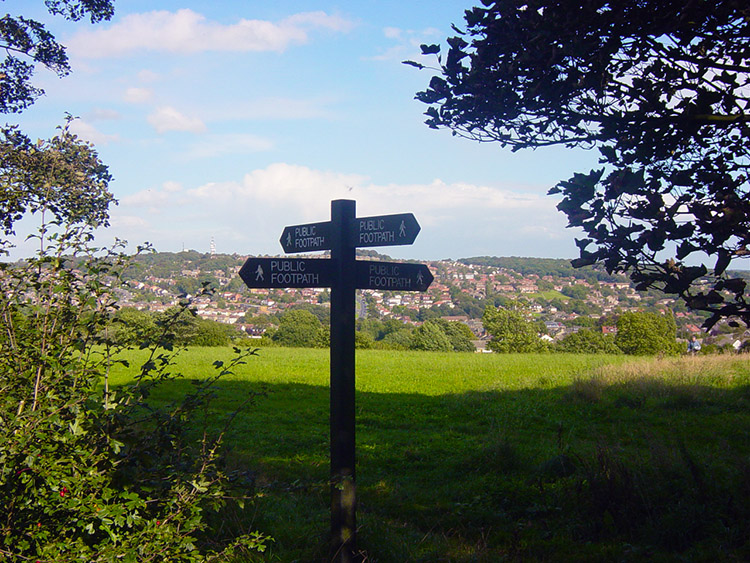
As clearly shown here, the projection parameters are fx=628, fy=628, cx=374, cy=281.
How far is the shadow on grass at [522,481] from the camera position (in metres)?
5.30

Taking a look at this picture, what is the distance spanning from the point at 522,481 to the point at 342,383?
346 centimetres

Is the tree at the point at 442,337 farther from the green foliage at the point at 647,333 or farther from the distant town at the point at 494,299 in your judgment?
the green foliage at the point at 647,333

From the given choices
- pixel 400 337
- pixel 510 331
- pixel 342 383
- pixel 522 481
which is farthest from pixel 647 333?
pixel 342 383

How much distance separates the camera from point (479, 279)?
75125 mm

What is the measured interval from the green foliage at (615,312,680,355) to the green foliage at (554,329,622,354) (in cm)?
151

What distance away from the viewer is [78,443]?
364 centimetres

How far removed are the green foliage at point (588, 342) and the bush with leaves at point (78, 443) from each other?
51947 millimetres

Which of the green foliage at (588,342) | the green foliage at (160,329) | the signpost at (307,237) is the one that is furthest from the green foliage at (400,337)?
the green foliage at (160,329)

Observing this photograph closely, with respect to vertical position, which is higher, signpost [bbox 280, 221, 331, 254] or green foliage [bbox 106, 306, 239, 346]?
signpost [bbox 280, 221, 331, 254]

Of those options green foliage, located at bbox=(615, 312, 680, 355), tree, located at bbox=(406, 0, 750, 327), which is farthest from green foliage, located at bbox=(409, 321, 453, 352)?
tree, located at bbox=(406, 0, 750, 327)

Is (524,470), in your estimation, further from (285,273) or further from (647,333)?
(647,333)

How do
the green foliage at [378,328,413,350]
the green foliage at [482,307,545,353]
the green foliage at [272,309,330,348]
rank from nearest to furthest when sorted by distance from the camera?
the green foliage at [272,309,330,348], the green foliage at [482,307,545,353], the green foliage at [378,328,413,350]

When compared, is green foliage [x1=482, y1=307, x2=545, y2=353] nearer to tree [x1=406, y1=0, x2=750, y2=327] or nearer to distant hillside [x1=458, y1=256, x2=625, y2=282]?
distant hillside [x1=458, y1=256, x2=625, y2=282]

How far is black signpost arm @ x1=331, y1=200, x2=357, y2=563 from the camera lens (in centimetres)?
478
